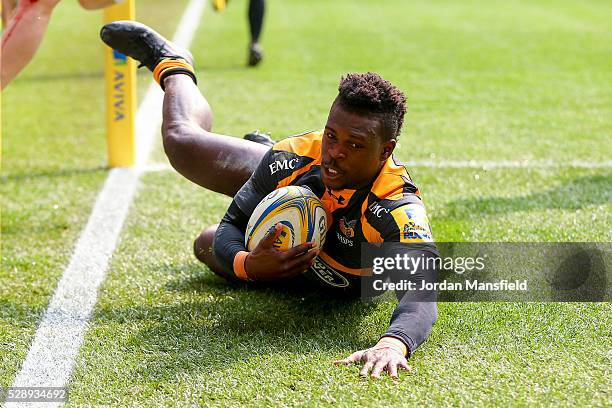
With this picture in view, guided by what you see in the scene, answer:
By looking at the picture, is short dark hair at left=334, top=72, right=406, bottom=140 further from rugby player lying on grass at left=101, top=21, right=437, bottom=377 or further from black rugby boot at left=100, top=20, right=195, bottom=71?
black rugby boot at left=100, top=20, right=195, bottom=71

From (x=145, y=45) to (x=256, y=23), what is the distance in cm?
517

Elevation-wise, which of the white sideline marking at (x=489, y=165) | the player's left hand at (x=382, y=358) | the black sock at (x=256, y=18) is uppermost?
the player's left hand at (x=382, y=358)

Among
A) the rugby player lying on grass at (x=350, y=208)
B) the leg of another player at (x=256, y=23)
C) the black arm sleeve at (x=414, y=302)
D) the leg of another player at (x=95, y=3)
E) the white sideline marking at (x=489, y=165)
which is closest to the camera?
the black arm sleeve at (x=414, y=302)

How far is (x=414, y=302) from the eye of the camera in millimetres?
3568

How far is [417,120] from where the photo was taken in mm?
7652

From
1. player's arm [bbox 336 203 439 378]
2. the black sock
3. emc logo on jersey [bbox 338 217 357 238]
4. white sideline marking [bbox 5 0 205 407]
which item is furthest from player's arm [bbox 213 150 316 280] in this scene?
the black sock

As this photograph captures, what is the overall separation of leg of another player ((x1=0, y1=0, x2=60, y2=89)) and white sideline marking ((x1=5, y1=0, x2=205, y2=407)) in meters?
0.95

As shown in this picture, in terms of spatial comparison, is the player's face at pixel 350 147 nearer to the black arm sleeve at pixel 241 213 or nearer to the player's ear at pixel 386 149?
the player's ear at pixel 386 149

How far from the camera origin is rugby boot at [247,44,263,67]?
9952 mm

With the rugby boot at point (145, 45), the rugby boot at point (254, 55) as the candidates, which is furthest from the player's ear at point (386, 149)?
the rugby boot at point (254, 55)

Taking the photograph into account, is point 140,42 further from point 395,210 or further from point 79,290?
point 395,210

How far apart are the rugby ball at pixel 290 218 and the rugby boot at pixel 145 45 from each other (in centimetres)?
157

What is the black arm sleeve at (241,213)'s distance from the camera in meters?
3.87


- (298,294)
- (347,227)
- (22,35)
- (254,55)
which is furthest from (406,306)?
(254,55)
